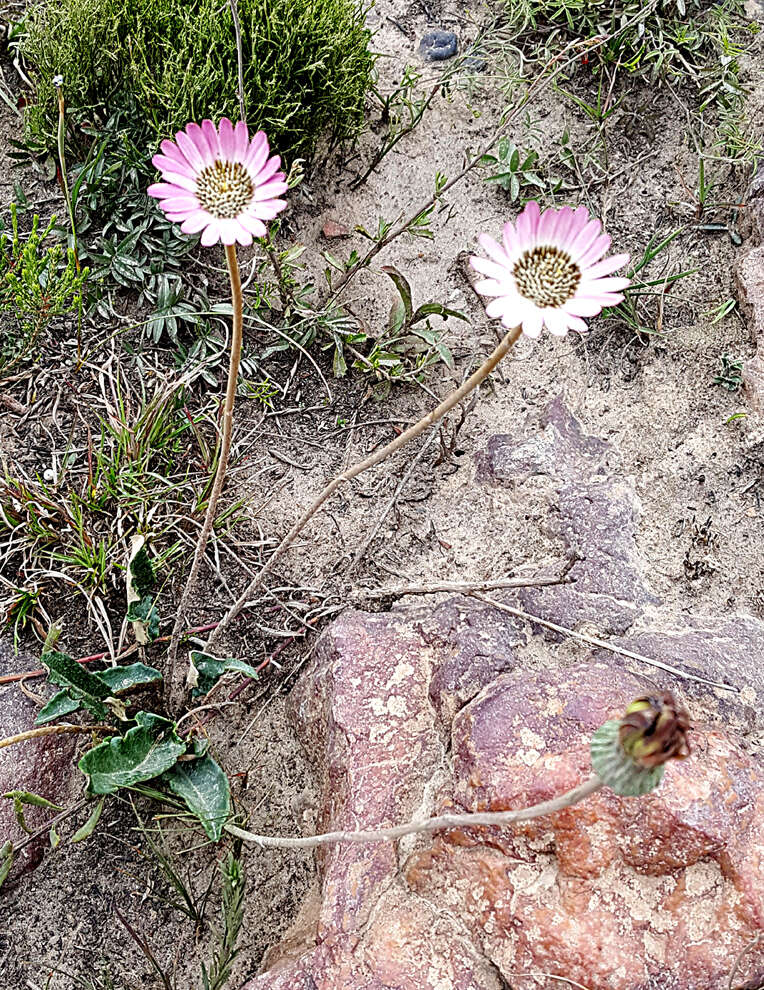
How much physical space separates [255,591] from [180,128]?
1.35 m

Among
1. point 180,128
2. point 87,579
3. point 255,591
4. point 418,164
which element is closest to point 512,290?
point 255,591

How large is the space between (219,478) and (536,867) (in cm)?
95

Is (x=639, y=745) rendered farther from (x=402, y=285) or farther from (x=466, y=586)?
(x=402, y=285)

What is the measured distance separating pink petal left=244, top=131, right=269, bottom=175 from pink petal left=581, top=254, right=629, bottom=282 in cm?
61

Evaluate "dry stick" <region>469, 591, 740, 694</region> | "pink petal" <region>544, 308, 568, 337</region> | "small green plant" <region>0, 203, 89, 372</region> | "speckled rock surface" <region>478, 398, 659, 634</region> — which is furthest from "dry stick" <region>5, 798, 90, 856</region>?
"pink petal" <region>544, 308, 568, 337</region>

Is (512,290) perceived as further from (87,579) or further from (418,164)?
(418,164)

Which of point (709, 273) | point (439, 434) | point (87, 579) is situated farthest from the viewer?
point (709, 273)

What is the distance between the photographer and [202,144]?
1765 millimetres

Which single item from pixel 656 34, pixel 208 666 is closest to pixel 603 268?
pixel 208 666

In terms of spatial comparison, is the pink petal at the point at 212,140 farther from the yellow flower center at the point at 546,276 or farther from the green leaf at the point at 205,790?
the green leaf at the point at 205,790

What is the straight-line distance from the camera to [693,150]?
316 centimetres

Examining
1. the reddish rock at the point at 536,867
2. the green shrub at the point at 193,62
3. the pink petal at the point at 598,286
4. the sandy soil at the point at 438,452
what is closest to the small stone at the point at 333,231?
the sandy soil at the point at 438,452

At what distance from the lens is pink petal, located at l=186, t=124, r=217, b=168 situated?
1747mm

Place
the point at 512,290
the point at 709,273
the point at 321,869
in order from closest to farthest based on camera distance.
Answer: the point at 512,290
the point at 321,869
the point at 709,273
